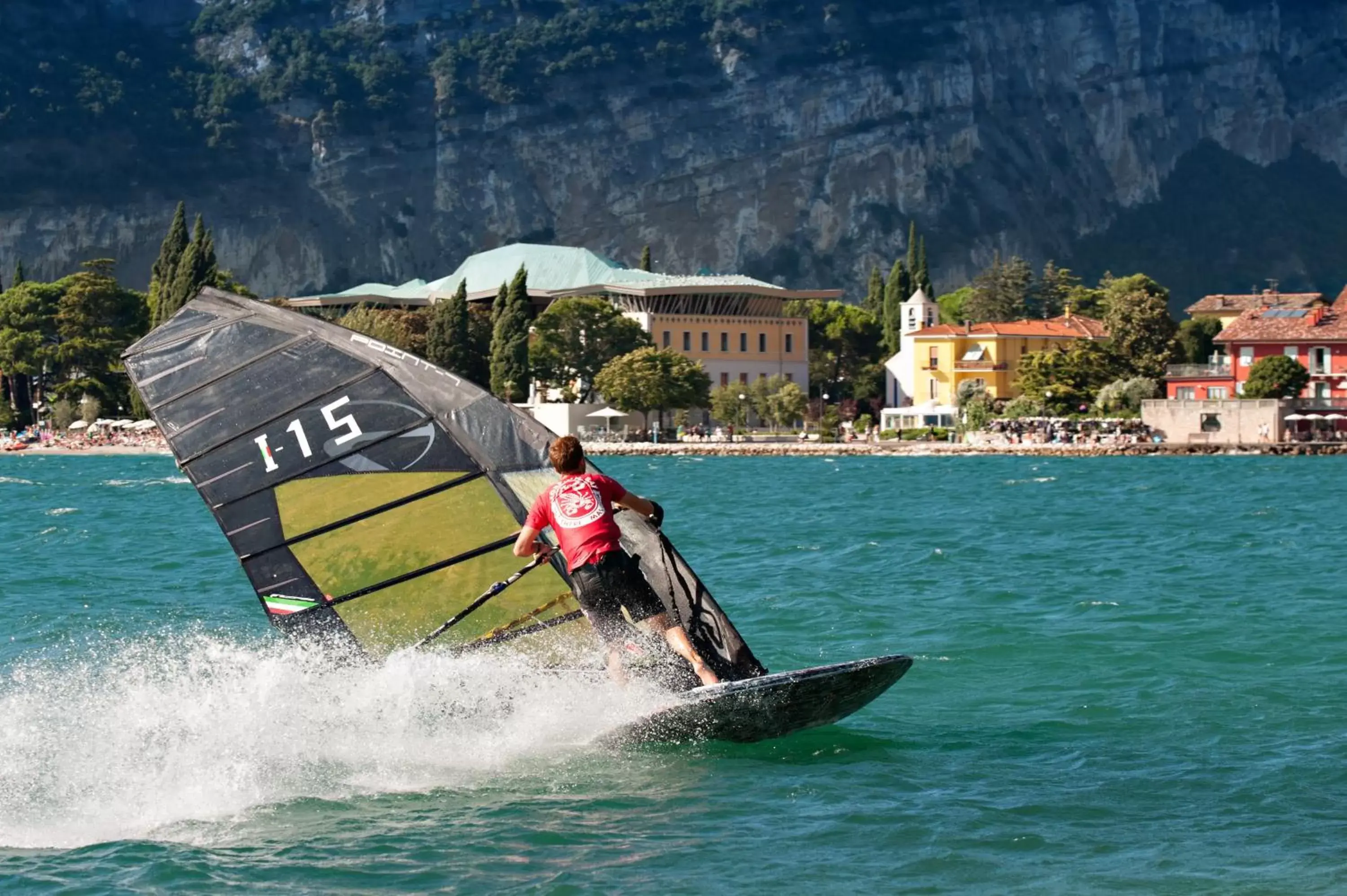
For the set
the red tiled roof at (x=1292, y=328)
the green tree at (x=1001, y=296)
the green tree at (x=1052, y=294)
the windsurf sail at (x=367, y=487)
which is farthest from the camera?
the green tree at (x=1052, y=294)

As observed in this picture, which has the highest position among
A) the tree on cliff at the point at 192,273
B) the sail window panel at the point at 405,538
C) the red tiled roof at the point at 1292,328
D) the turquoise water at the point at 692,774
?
the tree on cliff at the point at 192,273

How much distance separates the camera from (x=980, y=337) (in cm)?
11000

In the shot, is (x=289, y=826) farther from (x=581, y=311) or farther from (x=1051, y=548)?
(x=581, y=311)

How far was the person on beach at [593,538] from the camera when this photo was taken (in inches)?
406

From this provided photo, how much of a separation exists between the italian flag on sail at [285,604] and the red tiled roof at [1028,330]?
9885 cm

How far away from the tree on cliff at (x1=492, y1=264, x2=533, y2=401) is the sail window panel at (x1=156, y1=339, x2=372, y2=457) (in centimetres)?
9104

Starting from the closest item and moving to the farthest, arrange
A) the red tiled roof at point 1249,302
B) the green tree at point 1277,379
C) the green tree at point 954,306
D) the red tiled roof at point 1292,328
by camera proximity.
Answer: the green tree at point 1277,379, the red tiled roof at point 1292,328, the red tiled roof at point 1249,302, the green tree at point 954,306

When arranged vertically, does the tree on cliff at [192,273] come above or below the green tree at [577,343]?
above

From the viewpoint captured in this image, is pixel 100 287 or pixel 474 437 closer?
pixel 474 437

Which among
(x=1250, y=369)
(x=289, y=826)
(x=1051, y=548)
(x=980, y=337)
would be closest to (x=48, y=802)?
(x=289, y=826)

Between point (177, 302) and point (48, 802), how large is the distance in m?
84.5

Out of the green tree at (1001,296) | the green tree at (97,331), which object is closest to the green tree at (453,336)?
the green tree at (97,331)

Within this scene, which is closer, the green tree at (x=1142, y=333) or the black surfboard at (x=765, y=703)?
the black surfboard at (x=765, y=703)

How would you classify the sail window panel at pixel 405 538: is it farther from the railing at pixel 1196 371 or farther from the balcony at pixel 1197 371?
the railing at pixel 1196 371
